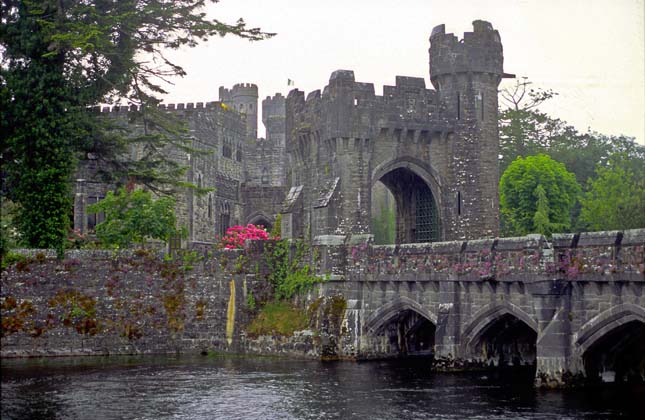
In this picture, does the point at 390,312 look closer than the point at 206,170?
Yes

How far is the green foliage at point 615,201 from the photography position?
54.1 meters

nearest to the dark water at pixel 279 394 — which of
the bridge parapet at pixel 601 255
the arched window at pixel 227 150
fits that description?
the bridge parapet at pixel 601 255

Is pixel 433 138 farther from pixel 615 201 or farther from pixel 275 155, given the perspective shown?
pixel 275 155

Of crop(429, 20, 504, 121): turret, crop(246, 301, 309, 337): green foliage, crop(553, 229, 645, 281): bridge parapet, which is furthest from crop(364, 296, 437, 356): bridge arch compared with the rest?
crop(429, 20, 504, 121): turret

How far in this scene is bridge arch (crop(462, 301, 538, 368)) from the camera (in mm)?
27938

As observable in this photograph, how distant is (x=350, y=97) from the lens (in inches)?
1539

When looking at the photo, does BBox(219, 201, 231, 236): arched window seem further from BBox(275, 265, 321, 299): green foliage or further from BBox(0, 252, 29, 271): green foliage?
BBox(0, 252, 29, 271): green foliage

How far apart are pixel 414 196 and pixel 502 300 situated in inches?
644

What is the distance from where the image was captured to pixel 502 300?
2750cm

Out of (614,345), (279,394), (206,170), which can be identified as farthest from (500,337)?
(206,170)

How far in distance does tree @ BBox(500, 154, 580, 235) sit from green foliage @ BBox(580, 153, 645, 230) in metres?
1.84

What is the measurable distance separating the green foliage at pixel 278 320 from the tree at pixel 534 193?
20913mm

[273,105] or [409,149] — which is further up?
[273,105]

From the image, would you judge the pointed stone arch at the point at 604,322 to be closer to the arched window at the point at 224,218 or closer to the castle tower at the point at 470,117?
the castle tower at the point at 470,117
